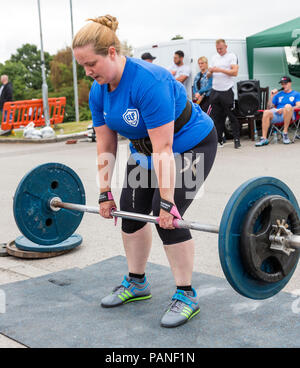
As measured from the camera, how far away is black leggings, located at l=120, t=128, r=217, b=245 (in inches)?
109

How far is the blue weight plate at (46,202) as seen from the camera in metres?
3.43

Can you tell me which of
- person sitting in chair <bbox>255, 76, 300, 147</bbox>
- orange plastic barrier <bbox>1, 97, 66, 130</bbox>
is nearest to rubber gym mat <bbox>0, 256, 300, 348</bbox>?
person sitting in chair <bbox>255, 76, 300, 147</bbox>

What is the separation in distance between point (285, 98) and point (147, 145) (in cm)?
778

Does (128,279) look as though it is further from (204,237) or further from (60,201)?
(204,237)

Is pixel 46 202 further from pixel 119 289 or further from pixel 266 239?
pixel 266 239

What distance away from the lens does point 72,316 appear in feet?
9.48

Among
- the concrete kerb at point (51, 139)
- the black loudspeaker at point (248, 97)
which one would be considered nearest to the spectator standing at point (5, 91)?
the concrete kerb at point (51, 139)

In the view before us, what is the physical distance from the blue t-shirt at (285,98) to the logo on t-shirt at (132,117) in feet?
25.8

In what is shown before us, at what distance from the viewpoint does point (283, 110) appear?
32.1 ft

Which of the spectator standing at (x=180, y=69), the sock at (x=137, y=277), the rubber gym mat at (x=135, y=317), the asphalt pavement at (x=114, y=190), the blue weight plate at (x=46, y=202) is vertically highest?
the spectator standing at (x=180, y=69)

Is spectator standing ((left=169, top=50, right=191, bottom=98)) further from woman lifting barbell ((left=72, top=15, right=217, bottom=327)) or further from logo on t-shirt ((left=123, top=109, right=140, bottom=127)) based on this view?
logo on t-shirt ((left=123, top=109, right=140, bottom=127))

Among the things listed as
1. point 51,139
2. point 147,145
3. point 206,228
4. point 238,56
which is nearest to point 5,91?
point 51,139

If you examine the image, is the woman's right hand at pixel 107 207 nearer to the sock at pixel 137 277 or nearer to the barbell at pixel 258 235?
the barbell at pixel 258 235

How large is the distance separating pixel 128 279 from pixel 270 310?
88 cm
